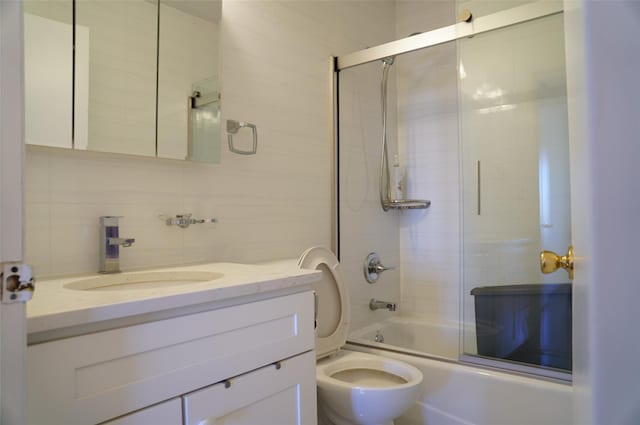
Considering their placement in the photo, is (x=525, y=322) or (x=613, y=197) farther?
(x=525, y=322)

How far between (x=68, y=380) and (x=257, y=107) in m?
1.35

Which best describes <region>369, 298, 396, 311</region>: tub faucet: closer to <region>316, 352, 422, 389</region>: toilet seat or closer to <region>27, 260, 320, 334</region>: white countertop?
<region>316, 352, 422, 389</region>: toilet seat

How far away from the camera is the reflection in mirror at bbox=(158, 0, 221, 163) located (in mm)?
1405

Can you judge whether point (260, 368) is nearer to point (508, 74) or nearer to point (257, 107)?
point (257, 107)

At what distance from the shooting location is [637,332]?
311 mm

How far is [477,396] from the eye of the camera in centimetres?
166

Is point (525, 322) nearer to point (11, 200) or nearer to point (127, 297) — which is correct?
point (127, 297)

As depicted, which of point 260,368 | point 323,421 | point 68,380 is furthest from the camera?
point 323,421

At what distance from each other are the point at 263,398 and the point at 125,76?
107 centimetres

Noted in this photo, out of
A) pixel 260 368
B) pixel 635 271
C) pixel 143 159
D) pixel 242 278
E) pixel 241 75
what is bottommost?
pixel 260 368

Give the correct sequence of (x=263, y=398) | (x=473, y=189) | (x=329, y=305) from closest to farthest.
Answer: (x=263, y=398) → (x=329, y=305) → (x=473, y=189)

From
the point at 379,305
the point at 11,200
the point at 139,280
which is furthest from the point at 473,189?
the point at 11,200

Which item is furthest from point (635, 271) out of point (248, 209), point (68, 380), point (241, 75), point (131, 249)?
point (241, 75)

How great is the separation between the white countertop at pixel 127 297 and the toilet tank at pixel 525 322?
118 cm
